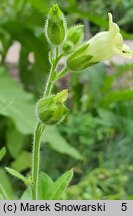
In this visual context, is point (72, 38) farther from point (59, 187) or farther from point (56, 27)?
point (59, 187)

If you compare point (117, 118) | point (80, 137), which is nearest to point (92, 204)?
point (80, 137)

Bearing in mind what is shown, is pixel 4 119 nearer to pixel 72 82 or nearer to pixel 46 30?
pixel 72 82

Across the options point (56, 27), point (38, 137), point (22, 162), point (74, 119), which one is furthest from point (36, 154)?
point (74, 119)

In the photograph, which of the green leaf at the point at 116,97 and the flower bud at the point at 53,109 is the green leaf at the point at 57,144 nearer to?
the green leaf at the point at 116,97

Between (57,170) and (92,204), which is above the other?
(57,170)

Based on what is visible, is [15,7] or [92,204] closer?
[92,204]

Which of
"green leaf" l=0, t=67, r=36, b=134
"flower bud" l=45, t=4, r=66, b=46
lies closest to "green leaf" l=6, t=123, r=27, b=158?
"green leaf" l=0, t=67, r=36, b=134

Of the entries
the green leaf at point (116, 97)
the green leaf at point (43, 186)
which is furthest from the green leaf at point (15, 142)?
the green leaf at point (43, 186)

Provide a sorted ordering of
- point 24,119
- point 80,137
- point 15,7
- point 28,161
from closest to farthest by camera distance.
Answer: point 24,119 → point 28,161 → point 80,137 → point 15,7
